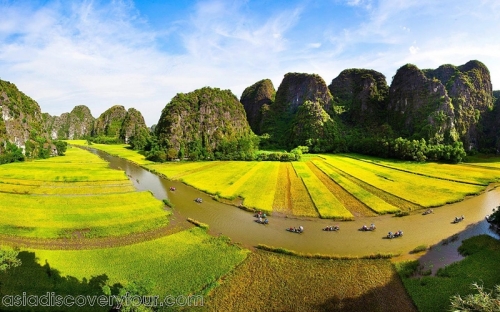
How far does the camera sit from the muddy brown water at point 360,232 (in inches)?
1079

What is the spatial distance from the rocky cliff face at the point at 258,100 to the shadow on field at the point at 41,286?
134460 millimetres

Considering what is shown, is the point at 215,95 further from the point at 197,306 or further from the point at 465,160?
the point at 197,306

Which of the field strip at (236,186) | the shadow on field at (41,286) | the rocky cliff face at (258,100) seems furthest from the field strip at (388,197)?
the rocky cliff face at (258,100)

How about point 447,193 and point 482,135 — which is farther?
point 482,135

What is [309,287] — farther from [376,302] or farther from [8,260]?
[8,260]

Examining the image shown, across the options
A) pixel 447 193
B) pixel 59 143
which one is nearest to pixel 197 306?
pixel 447 193

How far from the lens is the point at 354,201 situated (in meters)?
42.5

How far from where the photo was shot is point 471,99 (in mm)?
104062

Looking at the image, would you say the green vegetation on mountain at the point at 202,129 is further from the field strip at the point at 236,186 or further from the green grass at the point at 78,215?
the green grass at the point at 78,215

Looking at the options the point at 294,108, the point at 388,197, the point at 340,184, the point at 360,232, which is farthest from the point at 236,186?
the point at 294,108

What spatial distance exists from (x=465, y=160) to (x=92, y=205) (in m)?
100

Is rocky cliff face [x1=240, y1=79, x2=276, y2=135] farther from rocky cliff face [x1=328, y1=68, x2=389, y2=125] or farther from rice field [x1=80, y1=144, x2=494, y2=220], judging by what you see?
rice field [x1=80, y1=144, x2=494, y2=220]

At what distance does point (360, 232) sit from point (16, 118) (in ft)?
350

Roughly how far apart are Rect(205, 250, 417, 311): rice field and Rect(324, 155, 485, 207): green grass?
24.0 metres
